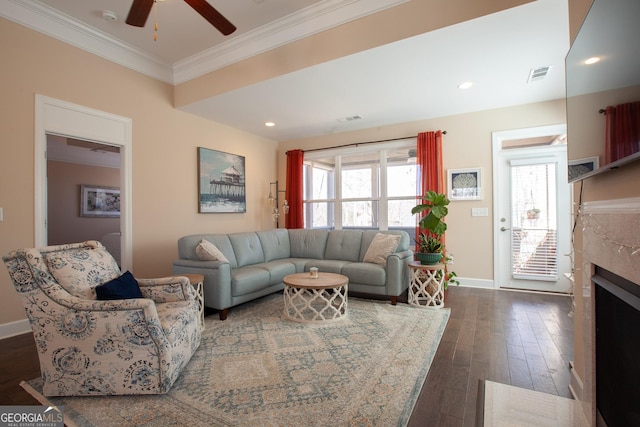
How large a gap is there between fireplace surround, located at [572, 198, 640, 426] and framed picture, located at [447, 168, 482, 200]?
2840mm

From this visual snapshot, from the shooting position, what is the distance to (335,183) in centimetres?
589

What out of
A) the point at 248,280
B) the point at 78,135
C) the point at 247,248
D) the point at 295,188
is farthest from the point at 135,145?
the point at 295,188

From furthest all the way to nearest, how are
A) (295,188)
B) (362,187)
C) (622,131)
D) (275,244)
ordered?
(295,188) < (362,187) < (275,244) < (622,131)

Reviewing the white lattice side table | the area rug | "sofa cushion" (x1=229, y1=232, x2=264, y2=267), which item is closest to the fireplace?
the area rug

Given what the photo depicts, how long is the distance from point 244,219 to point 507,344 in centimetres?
428

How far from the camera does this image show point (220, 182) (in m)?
5.00

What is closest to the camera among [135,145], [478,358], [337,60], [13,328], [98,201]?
[478,358]

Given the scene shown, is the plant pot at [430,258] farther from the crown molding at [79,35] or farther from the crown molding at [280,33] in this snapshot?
the crown molding at [79,35]

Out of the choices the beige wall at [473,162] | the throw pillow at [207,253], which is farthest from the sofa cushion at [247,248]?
the beige wall at [473,162]

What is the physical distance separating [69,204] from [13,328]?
14.0 ft

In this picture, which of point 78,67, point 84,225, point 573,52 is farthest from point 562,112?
point 84,225

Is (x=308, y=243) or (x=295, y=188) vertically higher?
(x=295, y=188)

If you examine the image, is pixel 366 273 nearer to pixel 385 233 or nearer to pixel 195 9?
pixel 385 233

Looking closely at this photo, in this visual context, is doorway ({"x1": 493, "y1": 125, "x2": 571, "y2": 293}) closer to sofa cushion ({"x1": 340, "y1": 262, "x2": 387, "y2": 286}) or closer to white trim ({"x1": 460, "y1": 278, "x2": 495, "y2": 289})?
white trim ({"x1": 460, "y1": 278, "x2": 495, "y2": 289})
